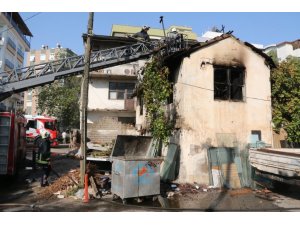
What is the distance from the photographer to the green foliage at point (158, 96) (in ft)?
37.7

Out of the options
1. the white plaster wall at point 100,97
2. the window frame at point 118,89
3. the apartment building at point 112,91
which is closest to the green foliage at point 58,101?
the white plaster wall at point 100,97

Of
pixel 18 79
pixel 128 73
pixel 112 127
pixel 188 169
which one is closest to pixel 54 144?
pixel 112 127

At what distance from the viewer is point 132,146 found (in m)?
10.4

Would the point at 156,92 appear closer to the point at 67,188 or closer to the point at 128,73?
the point at 67,188

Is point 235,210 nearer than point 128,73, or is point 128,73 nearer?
point 235,210

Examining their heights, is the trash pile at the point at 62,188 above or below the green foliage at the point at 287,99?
below

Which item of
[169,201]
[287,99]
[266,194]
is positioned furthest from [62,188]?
[287,99]

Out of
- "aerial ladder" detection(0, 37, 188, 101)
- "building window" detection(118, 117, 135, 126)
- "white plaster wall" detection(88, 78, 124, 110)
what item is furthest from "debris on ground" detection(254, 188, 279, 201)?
"white plaster wall" detection(88, 78, 124, 110)

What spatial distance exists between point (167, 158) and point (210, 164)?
6.08 feet

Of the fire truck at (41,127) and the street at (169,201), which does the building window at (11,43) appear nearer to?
the fire truck at (41,127)

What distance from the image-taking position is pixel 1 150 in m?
9.71

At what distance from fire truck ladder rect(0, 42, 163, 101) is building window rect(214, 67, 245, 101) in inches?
186

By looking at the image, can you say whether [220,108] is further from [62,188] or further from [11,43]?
[11,43]

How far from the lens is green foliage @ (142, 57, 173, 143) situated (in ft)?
37.7
